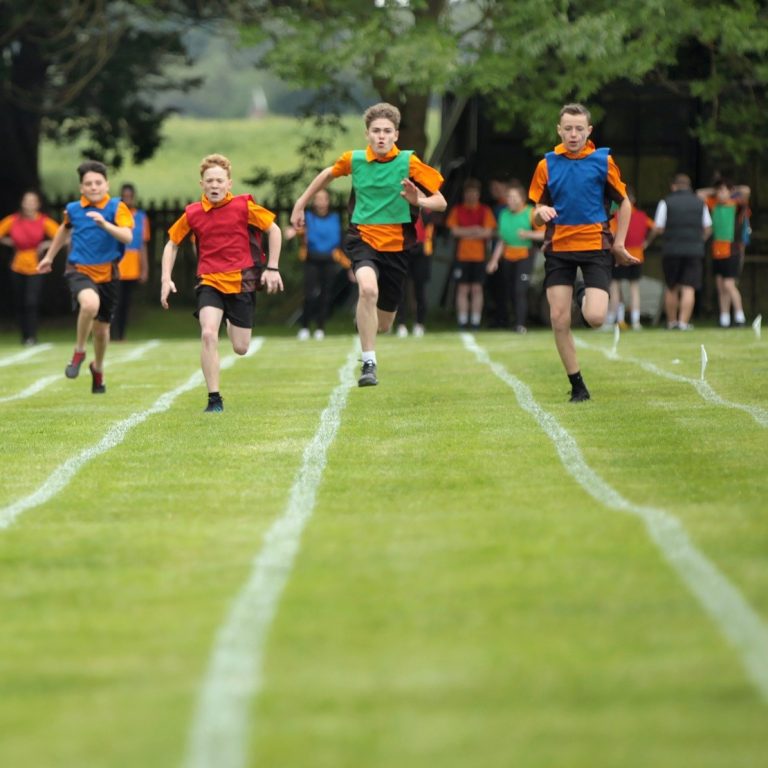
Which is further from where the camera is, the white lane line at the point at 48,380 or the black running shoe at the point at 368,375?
Answer: the white lane line at the point at 48,380

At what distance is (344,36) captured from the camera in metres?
26.7

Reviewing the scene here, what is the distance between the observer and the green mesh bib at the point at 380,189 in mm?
13711

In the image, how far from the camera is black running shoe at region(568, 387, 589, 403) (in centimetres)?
1318

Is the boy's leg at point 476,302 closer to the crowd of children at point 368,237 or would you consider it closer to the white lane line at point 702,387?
the white lane line at point 702,387

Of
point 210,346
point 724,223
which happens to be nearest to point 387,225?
point 210,346

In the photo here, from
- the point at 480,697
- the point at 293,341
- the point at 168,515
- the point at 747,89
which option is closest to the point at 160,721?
the point at 480,697

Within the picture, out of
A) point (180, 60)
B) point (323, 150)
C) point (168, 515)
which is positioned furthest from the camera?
point (180, 60)

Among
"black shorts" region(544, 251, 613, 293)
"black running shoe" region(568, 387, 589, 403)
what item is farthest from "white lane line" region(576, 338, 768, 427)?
"black shorts" region(544, 251, 613, 293)

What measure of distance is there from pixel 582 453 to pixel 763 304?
21.3 metres

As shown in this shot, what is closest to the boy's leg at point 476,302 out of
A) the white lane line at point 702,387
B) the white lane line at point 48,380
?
the white lane line at point 48,380

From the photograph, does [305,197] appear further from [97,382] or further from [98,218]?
[97,382]

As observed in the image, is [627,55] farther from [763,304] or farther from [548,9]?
[763,304]

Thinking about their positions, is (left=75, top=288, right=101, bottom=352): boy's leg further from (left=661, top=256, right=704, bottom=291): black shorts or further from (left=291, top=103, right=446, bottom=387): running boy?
(left=661, top=256, right=704, bottom=291): black shorts

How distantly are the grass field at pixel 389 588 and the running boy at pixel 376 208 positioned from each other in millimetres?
1158
